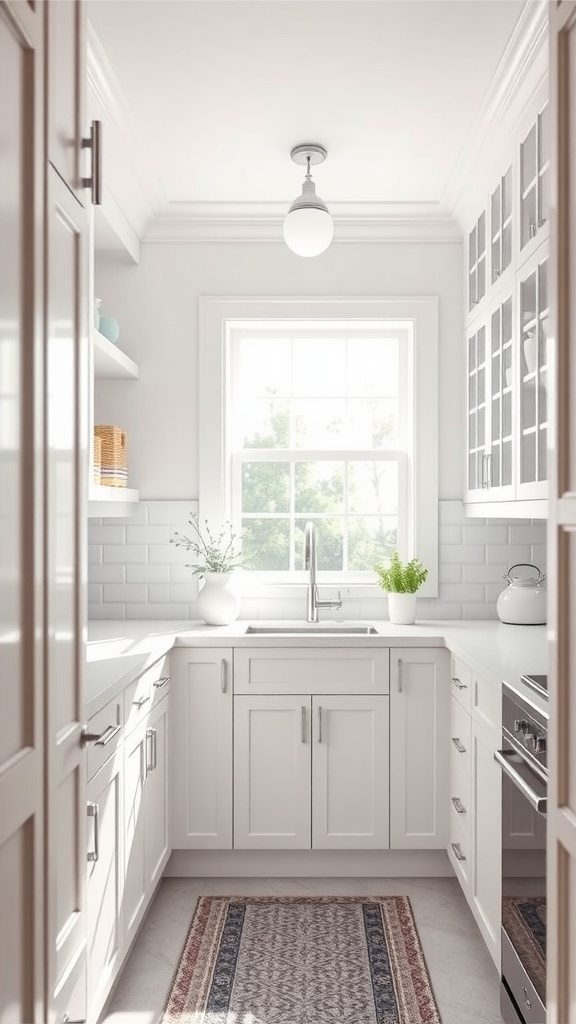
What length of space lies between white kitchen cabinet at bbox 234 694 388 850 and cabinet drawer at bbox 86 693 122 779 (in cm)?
94

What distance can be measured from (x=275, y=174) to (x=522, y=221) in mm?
1065

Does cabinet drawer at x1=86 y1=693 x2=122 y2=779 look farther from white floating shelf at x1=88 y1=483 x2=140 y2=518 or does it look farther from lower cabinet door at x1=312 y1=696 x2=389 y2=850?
lower cabinet door at x1=312 y1=696 x2=389 y2=850

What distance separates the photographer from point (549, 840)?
50.9 inches

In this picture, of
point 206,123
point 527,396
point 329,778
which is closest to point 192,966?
point 329,778

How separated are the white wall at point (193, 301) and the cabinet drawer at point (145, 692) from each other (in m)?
1.04

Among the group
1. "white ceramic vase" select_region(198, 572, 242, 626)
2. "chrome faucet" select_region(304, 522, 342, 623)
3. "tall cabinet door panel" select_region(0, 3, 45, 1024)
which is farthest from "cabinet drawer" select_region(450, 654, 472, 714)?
"tall cabinet door panel" select_region(0, 3, 45, 1024)

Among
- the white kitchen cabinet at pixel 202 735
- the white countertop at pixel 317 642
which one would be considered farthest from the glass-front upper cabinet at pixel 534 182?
the white kitchen cabinet at pixel 202 735

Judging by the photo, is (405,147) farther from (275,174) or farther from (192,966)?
(192,966)

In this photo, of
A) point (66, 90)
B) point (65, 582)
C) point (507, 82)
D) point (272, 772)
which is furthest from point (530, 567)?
point (66, 90)

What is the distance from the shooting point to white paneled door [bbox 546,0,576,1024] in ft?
3.88

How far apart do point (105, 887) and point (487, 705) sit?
1194 millimetres

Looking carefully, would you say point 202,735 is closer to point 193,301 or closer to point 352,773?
point 352,773

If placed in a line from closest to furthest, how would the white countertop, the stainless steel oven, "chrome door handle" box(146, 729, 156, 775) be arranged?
1. the stainless steel oven
2. the white countertop
3. "chrome door handle" box(146, 729, 156, 775)

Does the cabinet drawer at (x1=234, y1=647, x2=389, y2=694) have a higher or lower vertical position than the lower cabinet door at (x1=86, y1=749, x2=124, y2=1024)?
higher
